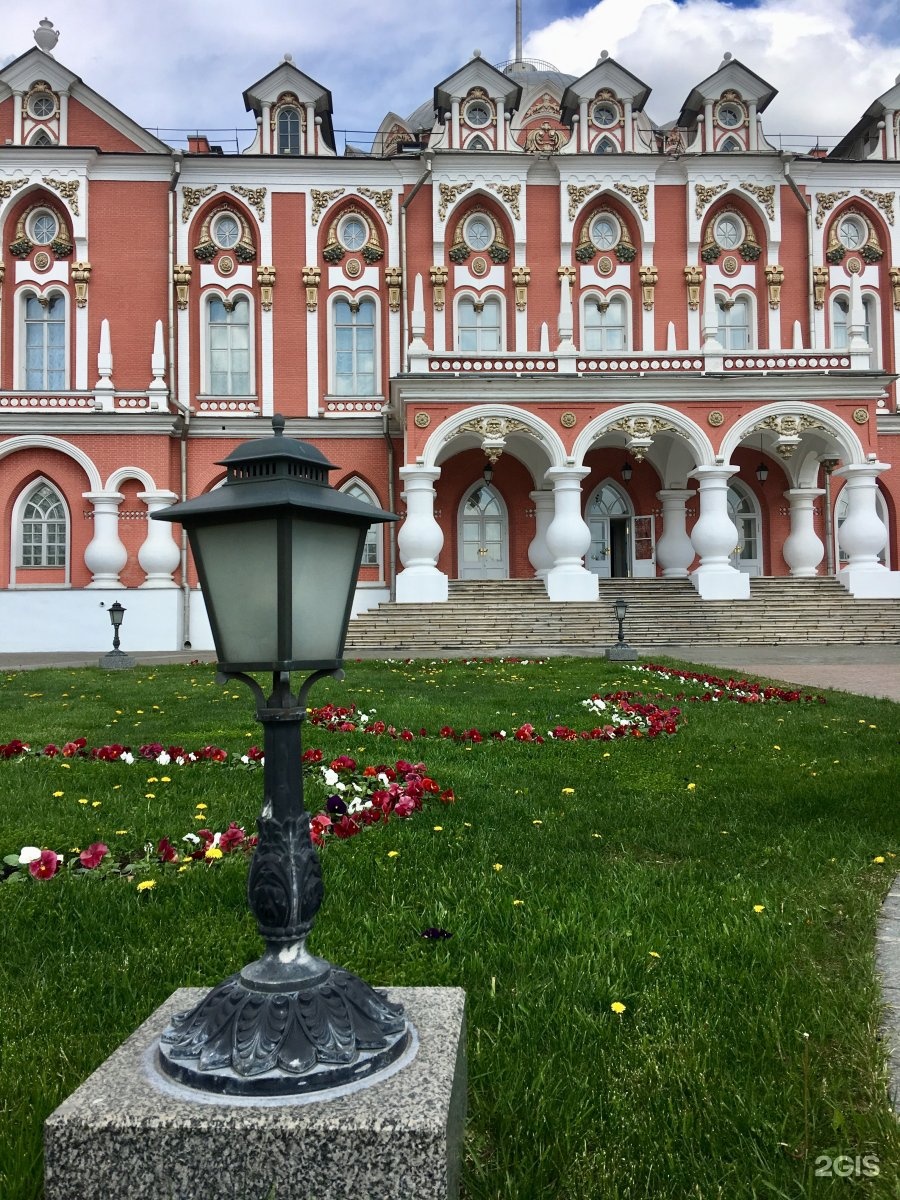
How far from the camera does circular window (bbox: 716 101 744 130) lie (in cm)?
2923

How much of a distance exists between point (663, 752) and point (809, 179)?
26819 mm

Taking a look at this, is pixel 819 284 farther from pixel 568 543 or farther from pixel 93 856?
pixel 93 856

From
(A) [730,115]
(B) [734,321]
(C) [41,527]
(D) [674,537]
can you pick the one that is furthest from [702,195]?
(C) [41,527]

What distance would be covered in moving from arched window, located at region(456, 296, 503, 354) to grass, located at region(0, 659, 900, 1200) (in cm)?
2278

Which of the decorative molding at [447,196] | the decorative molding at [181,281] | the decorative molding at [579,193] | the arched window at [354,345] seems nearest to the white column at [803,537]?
the decorative molding at [579,193]

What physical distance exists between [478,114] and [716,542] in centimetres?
1535

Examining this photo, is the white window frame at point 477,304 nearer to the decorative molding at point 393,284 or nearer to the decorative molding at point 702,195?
the decorative molding at point 393,284

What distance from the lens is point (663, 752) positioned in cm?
716

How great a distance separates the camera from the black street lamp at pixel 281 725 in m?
1.94

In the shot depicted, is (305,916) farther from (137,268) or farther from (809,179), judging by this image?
(809,179)

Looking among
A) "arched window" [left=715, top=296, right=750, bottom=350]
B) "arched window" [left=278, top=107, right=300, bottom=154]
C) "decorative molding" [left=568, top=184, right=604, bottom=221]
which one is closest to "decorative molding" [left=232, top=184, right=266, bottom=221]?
"arched window" [left=278, top=107, right=300, bottom=154]

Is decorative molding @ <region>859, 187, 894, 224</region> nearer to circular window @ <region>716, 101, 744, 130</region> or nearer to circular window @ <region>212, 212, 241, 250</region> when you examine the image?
circular window @ <region>716, 101, 744, 130</region>

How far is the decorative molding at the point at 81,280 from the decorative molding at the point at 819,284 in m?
20.9

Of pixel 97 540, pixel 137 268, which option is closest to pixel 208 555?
pixel 97 540
